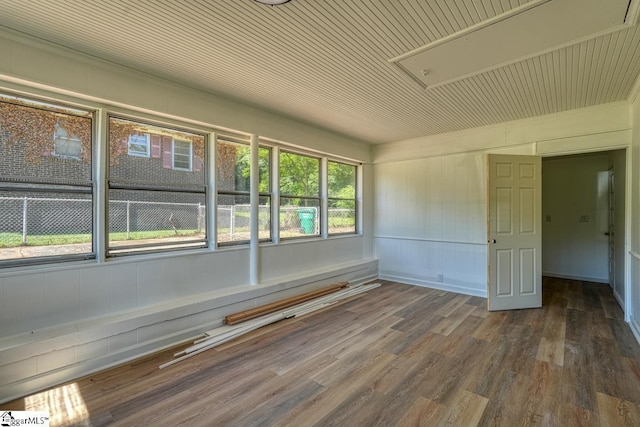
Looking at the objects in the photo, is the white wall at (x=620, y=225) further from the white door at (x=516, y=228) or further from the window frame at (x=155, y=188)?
the window frame at (x=155, y=188)

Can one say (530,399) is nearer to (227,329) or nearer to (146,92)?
(227,329)

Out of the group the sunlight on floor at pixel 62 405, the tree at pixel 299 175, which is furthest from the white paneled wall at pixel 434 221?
the sunlight on floor at pixel 62 405

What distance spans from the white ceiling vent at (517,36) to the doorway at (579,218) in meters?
3.64

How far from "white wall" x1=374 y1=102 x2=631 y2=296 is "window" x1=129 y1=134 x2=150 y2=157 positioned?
407 centimetres

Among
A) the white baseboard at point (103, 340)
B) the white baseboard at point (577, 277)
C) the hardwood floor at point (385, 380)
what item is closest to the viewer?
the hardwood floor at point (385, 380)

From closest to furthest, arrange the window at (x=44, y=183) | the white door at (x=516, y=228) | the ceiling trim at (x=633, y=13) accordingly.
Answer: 1. the ceiling trim at (x=633, y=13)
2. the window at (x=44, y=183)
3. the white door at (x=516, y=228)

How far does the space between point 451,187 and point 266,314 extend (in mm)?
3599

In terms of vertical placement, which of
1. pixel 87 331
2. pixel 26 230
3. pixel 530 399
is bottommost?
pixel 530 399

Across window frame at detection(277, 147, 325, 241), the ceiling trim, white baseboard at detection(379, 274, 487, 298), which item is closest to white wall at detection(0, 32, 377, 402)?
window frame at detection(277, 147, 325, 241)

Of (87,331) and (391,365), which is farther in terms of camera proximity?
(391,365)

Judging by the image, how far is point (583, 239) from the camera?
223 inches

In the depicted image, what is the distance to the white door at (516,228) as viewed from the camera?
4102mm

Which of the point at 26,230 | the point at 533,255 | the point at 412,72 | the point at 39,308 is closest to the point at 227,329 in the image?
the point at 39,308

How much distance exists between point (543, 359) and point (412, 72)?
2.95m
